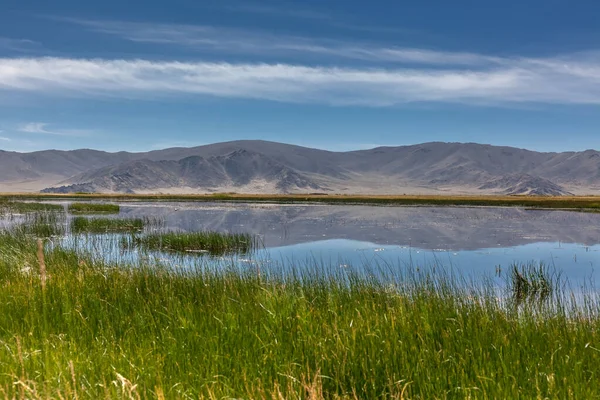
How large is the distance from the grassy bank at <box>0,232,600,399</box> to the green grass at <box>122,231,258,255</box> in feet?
47.0

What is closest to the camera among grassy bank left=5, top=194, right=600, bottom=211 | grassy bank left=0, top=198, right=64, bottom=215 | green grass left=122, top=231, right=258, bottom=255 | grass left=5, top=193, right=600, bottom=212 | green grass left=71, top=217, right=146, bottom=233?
green grass left=122, top=231, right=258, bottom=255

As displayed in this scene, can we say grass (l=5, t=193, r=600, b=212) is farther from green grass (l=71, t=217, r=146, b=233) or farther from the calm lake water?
green grass (l=71, t=217, r=146, b=233)

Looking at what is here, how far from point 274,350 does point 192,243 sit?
19271 millimetres

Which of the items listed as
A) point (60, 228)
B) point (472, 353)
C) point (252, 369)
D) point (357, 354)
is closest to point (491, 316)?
point (472, 353)

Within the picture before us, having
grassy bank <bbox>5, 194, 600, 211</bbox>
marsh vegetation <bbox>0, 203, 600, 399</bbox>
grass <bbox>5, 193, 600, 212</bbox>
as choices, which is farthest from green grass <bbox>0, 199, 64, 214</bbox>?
marsh vegetation <bbox>0, 203, 600, 399</bbox>

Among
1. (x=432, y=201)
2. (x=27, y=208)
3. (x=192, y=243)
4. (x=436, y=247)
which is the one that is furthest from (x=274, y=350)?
(x=432, y=201)

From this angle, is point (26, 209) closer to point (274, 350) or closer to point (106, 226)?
point (106, 226)

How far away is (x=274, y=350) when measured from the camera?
7082mm

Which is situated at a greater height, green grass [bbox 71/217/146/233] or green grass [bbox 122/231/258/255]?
green grass [bbox 71/217/146/233]

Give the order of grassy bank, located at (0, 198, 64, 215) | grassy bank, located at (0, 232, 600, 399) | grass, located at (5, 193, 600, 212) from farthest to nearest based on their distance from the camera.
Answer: grass, located at (5, 193, 600, 212) → grassy bank, located at (0, 198, 64, 215) → grassy bank, located at (0, 232, 600, 399)

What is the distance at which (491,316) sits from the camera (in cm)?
947

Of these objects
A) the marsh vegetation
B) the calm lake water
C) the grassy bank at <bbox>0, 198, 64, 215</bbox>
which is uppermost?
the grassy bank at <bbox>0, 198, 64, 215</bbox>

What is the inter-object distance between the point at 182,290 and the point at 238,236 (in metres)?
16.5

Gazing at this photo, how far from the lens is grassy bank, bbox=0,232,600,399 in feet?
19.2
